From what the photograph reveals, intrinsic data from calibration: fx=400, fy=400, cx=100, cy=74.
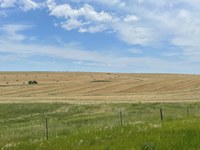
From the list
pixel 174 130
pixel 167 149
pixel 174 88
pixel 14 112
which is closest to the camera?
pixel 167 149

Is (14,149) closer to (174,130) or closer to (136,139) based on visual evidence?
(136,139)

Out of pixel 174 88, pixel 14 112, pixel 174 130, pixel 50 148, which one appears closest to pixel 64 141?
pixel 50 148

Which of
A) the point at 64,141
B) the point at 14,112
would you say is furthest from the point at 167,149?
the point at 14,112

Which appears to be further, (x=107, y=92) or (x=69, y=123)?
(x=107, y=92)

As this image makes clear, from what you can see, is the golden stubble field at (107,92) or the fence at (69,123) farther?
the golden stubble field at (107,92)

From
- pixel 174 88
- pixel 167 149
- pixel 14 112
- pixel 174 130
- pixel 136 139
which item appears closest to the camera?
pixel 167 149

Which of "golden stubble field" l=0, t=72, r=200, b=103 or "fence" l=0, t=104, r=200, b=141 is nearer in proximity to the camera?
"fence" l=0, t=104, r=200, b=141

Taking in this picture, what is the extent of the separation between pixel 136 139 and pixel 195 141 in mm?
1351

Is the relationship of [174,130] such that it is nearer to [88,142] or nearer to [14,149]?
[88,142]

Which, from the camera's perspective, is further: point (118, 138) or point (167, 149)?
point (118, 138)

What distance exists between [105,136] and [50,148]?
1.52 m

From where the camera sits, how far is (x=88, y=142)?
32.1ft

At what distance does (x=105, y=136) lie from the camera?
1038 centimetres

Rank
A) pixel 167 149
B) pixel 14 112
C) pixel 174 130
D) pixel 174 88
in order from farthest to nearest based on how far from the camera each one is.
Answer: pixel 174 88 → pixel 14 112 → pixel 174 130 → pixel 167 149
